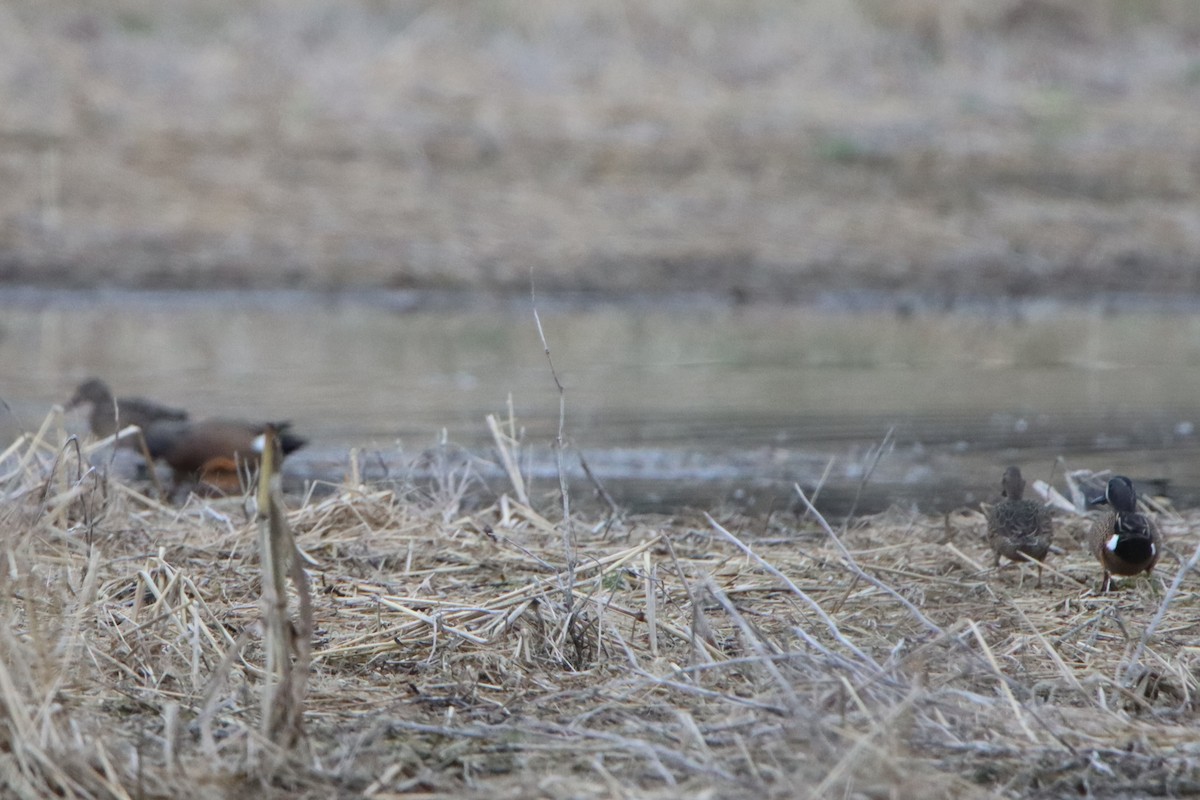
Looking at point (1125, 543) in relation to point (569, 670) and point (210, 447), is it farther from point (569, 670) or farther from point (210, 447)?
point (210, 447)

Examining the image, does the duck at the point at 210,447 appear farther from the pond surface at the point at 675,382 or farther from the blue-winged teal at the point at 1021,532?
the blue-winged teal at the point at 1021,532

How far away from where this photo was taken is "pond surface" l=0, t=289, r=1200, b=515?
23.0ft

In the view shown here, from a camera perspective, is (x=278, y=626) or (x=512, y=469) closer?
(x=278, y=626)

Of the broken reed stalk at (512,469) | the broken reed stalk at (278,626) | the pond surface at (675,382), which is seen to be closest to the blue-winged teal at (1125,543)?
the pond surface at (675,382)

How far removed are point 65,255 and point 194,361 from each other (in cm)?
412

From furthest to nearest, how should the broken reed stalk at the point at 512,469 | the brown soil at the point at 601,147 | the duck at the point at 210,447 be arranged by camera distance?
1. the brown soil at the point at 601,147
2. the duck at the point at 210,447
3. the broken reed stalk at the point at 512,469

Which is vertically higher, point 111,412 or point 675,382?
point 111,412

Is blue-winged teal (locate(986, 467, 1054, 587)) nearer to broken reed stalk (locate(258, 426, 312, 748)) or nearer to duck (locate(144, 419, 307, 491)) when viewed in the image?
broken reed stalk (locate(258, 426, 312, 748))

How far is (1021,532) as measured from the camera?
15.8 feet

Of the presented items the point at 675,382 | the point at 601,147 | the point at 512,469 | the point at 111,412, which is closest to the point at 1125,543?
the point at 512,469

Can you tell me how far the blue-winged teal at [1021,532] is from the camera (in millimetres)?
4820

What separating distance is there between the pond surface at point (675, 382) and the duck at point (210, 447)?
0.70 feet

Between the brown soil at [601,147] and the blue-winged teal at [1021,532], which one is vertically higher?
the brown soil at [601,147]

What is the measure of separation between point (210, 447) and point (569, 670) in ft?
11.8
